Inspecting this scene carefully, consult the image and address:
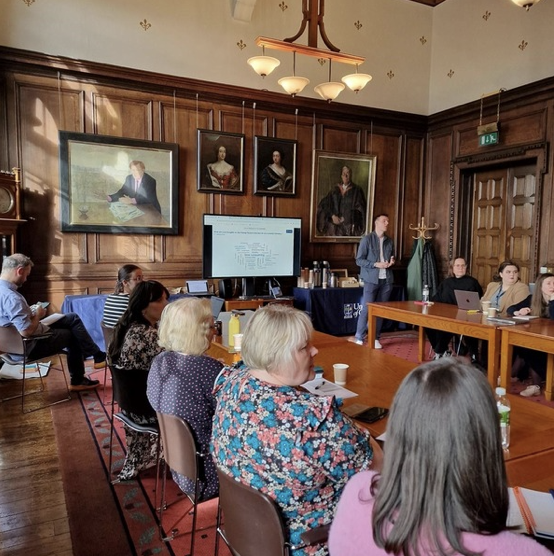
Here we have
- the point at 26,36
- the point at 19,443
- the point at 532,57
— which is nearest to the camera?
the point at 19,443

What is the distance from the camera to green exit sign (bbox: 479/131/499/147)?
6555 mm

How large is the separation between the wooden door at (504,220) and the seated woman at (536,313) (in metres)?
1.95

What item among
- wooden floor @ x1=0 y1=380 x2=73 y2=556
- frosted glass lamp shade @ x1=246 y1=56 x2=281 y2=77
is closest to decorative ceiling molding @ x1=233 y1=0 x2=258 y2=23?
frosted glass lamp shade @ x1=246 y1=56 x2=281 y2=77

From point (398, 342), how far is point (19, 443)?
4.85 metres

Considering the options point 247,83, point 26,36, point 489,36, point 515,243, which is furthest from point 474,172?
point 26,36

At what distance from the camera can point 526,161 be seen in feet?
21.0

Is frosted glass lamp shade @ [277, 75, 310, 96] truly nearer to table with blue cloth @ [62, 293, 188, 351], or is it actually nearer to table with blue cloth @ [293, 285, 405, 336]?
table with blue cloth @ [293, 285, 405, 336]

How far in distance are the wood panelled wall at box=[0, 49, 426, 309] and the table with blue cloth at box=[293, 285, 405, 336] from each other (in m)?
0.72

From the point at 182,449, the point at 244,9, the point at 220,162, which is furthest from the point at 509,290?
the point at 244,9

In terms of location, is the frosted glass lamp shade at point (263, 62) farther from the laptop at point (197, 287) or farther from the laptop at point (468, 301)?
the laptop at point (468, 301)

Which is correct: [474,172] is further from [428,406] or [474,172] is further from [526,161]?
[428,406]

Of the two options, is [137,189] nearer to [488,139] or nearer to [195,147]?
[195,147]

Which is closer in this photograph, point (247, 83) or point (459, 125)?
point (247, 83)

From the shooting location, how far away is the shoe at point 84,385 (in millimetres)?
4387
